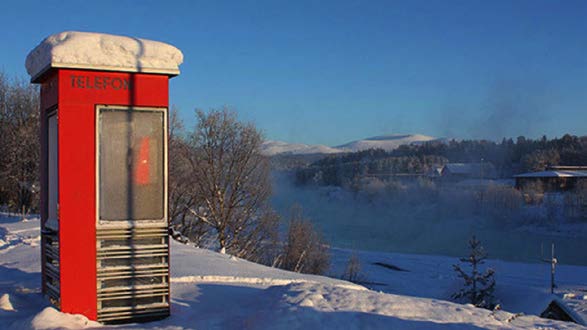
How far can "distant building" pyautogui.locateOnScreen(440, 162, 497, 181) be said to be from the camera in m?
90.0

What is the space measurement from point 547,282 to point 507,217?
1014 inches

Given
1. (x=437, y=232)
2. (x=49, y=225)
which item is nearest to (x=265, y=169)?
(x=49, y=225)

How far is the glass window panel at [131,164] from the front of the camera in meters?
6.28

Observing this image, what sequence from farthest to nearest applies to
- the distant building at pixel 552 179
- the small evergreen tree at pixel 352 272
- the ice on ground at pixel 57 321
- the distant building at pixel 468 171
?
the distant building at pixel 468 171 < the distant building at pixel 552 179 < the small evergreen tree at pixel 352 272 < the ice on ground at pixel 57 321

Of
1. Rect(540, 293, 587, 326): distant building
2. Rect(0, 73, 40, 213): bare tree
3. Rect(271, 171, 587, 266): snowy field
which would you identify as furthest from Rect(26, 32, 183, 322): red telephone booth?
Rect(271, 171, 587, 266): snowy field

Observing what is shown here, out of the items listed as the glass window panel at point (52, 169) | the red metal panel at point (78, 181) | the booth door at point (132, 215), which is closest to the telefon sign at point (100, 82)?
the red metal panel at point (78, 181)

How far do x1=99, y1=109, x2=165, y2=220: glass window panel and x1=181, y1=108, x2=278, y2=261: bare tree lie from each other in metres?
26.1

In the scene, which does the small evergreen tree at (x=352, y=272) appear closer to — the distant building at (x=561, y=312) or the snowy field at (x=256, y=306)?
the distant building at (x=561, y=312)

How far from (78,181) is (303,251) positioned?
95.7ft

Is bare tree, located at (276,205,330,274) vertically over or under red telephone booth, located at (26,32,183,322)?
under

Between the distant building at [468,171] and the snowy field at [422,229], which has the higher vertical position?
the distant building at [468,171]

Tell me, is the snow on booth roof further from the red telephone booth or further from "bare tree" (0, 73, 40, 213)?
"bare tree" (0, 73, 40, 213)

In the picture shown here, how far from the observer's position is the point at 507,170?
9256cm

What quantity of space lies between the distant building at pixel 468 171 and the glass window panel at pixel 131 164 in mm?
87302
